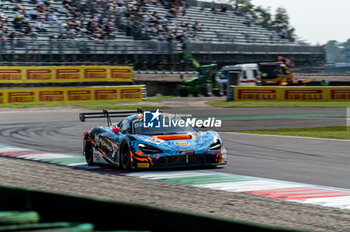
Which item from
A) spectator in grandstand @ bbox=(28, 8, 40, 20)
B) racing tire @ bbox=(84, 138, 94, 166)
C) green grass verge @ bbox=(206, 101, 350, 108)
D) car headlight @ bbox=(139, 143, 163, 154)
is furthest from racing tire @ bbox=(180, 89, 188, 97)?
car headlight @ bbox=(139, 143, 163, 154)

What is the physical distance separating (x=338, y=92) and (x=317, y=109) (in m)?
5.09

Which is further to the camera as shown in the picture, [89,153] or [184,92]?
[184,92]

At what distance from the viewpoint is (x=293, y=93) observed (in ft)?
98.6

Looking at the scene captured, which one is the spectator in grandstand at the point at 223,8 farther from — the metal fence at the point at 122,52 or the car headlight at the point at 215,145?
the car headlight at the point at 215,145

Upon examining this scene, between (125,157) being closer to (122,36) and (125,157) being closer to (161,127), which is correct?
(161,127)

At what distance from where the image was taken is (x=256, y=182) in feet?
27.5

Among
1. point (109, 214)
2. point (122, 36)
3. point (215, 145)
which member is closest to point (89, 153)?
point (215, 145)

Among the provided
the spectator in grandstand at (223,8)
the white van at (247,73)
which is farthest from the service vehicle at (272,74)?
the spectator in grandstand at (223,8)

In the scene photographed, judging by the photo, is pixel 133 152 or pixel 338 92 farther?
pixel 338 92

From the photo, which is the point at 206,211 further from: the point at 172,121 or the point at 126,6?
the point at 126,6

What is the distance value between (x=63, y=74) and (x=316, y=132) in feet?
55.3

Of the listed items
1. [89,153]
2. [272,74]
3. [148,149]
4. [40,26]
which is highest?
[40,26]

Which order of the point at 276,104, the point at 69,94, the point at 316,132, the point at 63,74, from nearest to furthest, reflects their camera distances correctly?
the point at 316,132, the point at 276,104, the point at 69,94, the point at 63,74

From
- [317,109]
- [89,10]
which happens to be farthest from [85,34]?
[317,109]
